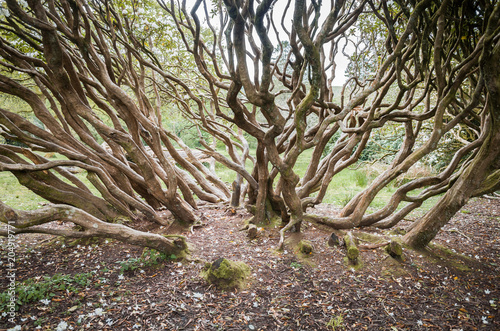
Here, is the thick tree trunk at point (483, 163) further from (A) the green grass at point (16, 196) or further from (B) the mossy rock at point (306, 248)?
(A) the green grass at point (16, 196)

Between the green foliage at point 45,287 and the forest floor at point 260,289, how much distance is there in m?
0.01

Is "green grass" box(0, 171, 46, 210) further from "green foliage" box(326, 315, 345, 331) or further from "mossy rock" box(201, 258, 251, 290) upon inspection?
"green foliage" box(326, 315, 345, 331)

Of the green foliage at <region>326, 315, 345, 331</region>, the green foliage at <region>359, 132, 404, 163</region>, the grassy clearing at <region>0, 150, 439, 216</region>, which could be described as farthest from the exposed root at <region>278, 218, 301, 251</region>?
the grassy clearing at <region>0, 150, 439, 216</region>

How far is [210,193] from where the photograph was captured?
716 cm

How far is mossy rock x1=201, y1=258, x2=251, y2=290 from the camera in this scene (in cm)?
312

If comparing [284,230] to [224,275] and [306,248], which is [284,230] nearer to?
[306,248]

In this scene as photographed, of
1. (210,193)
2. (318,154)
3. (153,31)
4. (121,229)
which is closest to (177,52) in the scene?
(153,31)

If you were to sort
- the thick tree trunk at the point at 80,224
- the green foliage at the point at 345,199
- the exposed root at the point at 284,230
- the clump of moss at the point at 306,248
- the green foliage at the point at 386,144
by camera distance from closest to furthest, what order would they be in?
the thick tree trunk at the point at 80,224 → the clump of moss at the point at 306,248 → the exposed root at the point at 284,230 → the green foliage at the point at 386,144 → the green foliage at the point at 345,199

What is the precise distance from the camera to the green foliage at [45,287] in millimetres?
2551

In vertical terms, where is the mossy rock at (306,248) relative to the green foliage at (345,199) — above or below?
below

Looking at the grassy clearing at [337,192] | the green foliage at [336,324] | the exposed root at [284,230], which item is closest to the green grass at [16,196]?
the grassy clearing at [337,192]

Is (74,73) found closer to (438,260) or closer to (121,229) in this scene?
(121,229)

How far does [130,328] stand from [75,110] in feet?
10.9

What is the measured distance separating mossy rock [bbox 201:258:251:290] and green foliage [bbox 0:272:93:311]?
141cm
